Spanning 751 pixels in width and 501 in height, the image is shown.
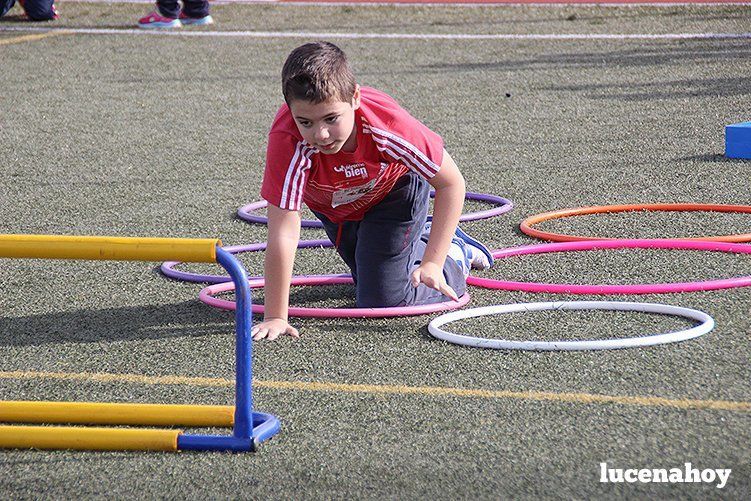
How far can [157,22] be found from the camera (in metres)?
15.8

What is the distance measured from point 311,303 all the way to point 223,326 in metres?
0.52

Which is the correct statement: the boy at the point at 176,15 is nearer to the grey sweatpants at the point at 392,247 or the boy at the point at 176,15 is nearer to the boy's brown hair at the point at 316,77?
the grey sweatpants at the point at 392,247

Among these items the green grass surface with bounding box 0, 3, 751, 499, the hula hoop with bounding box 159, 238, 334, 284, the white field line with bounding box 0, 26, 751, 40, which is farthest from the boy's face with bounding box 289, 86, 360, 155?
the white field line with bounding box 0, 26, 751, 40

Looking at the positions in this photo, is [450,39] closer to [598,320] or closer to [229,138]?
[229,138]

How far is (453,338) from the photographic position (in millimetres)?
4461

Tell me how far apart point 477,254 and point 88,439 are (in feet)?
7.96

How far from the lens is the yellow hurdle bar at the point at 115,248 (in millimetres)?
3299

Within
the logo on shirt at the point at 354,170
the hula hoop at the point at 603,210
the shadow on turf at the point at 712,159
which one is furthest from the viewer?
the shadow on turf at the point at 712,159

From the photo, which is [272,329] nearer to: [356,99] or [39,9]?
[356,99]

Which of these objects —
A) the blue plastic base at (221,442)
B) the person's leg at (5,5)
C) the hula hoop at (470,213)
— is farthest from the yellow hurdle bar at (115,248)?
the person's leg at (5,5)

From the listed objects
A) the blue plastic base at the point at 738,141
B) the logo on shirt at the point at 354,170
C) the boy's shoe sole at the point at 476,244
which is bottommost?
the boy's shoe sole at the point at 476,244

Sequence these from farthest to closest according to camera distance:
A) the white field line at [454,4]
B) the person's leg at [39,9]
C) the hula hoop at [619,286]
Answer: the white field line at [454,4], the person's leg at [39,9], the hula hoop at [619,286]

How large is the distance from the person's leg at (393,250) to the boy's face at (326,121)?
67 cm

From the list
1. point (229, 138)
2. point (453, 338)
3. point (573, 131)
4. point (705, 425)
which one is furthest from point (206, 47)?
point (705, 425)
